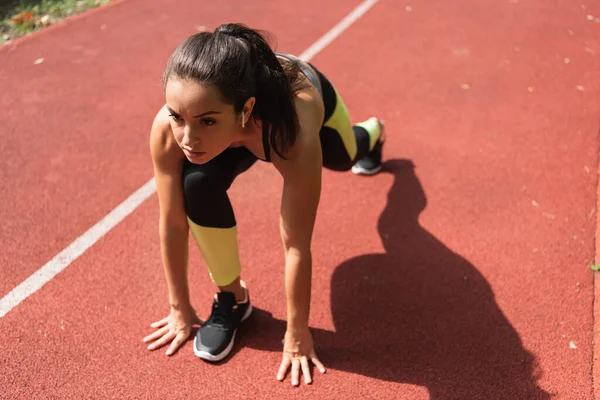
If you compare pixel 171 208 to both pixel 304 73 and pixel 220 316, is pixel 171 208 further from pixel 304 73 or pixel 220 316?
pixel 304 73

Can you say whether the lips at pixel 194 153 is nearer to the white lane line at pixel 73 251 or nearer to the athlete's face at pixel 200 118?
the athlete's face at pixel 200 118

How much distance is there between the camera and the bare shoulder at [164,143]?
2457 mm

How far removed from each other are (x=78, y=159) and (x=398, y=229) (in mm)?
2322

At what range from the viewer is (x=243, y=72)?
7.00 ft

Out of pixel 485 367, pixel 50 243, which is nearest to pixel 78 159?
pixel 50 243

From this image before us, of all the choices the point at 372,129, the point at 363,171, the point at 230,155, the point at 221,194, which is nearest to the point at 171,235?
the point at 221,194

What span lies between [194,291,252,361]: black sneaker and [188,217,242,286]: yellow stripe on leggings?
0.12 meters

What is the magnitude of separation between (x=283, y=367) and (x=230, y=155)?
103 cm

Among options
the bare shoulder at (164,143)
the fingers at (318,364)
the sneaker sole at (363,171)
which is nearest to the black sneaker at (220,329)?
the fingers at (318,364)

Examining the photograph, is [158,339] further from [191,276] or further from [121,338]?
[191,276]

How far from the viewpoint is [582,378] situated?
2854 millimetres

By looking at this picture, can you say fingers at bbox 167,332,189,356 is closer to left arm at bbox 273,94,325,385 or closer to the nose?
left arm at bbox 273,94,325,385

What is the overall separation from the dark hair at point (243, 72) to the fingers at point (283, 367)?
3.44 feet

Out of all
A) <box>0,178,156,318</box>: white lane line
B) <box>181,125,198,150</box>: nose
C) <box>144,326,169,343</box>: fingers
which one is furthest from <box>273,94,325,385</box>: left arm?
<box>0,178,156,318</box>: white lane line
